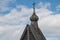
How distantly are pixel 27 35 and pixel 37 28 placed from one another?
206 inches

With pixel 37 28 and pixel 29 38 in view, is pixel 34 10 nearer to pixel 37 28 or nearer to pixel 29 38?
pixel 37 28

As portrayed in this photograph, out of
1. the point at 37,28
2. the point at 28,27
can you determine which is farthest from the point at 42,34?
the point at 28,27

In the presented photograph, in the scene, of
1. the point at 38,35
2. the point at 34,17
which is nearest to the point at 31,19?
the point at 34,17

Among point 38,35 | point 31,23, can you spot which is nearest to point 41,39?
point 38,35

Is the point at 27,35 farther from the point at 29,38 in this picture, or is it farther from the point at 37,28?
the point at 37,28

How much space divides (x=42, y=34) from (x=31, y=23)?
10.6 feet

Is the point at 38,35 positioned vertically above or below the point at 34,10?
below

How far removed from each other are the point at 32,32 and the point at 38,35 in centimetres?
187

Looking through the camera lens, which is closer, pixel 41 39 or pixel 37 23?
pixel 41 39

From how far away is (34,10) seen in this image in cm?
6372

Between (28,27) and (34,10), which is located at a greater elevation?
(34,10)

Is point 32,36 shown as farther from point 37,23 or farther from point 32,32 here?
point 37,23

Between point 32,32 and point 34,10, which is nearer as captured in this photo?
point 32,32

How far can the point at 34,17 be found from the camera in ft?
209
